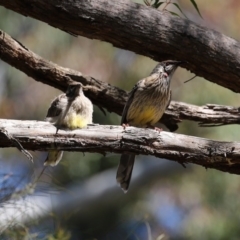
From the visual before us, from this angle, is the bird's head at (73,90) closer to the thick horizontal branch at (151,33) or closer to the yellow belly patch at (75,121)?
the yellow belly patch at (75,121)

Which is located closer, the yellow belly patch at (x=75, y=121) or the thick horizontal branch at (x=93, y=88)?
the yellow belly patch at (x=75, y=121)

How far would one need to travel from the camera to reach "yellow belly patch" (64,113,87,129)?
463 centimetres

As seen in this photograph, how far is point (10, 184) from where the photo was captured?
4.32 metres

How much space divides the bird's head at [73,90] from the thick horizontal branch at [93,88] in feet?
0.50

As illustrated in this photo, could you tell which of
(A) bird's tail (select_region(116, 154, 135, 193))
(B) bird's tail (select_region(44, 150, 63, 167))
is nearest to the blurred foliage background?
(A) bird's tail (select_region(116, 154, 135, 193))

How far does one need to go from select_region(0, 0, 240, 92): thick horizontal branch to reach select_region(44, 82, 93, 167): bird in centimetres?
65

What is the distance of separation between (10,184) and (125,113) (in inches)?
61.6

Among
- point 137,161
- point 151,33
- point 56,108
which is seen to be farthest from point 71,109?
point 137,161

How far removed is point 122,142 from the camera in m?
4.24

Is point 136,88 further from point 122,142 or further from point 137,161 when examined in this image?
point 137,161

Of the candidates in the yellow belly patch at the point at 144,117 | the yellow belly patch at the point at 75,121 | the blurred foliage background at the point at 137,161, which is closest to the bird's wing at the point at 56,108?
the yellow belly patch at the point at 75,121

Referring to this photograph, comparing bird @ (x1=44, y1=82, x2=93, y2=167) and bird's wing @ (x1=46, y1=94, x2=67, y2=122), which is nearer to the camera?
bird @ (x1=44, y1=82, x2=93, y2=167)

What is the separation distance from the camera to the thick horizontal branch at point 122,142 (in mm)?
4168

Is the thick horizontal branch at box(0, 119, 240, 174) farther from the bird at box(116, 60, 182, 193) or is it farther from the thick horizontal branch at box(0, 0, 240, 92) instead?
the bird at box(116, 60, 182, 193)
